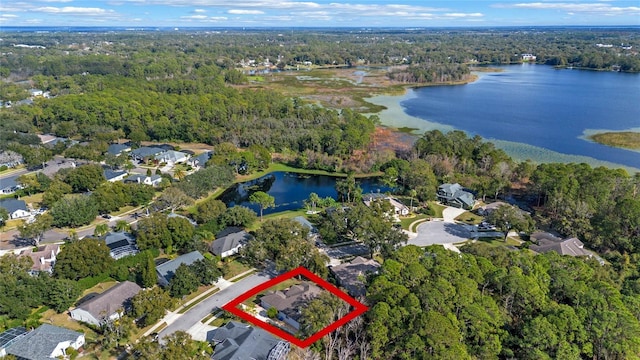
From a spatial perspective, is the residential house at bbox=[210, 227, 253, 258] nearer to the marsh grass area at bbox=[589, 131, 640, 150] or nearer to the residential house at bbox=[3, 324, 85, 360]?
the residential house at bbox=[3, 324, 85, 360]

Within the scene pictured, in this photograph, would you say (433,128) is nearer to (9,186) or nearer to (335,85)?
(335,85)

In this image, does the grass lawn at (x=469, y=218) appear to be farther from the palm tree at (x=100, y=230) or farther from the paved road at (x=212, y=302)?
the palm tree at (x=100, y=230)

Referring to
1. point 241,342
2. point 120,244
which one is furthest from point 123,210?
point 241,342

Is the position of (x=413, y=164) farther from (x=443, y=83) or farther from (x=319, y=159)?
(x=443, y=83)

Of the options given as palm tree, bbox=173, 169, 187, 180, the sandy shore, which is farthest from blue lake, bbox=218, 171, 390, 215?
the sandy shore

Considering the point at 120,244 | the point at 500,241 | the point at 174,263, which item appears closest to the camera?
the point at 174,263

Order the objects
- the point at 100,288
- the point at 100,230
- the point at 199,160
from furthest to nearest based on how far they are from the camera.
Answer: the point at 199,160 → the point at 100,230 → the point at 100,288

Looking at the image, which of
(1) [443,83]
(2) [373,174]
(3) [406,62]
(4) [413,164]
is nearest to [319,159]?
(2) [373,174]

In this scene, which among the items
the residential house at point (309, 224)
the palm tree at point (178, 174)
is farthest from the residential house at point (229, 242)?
the palm tree at point (178, 174)
